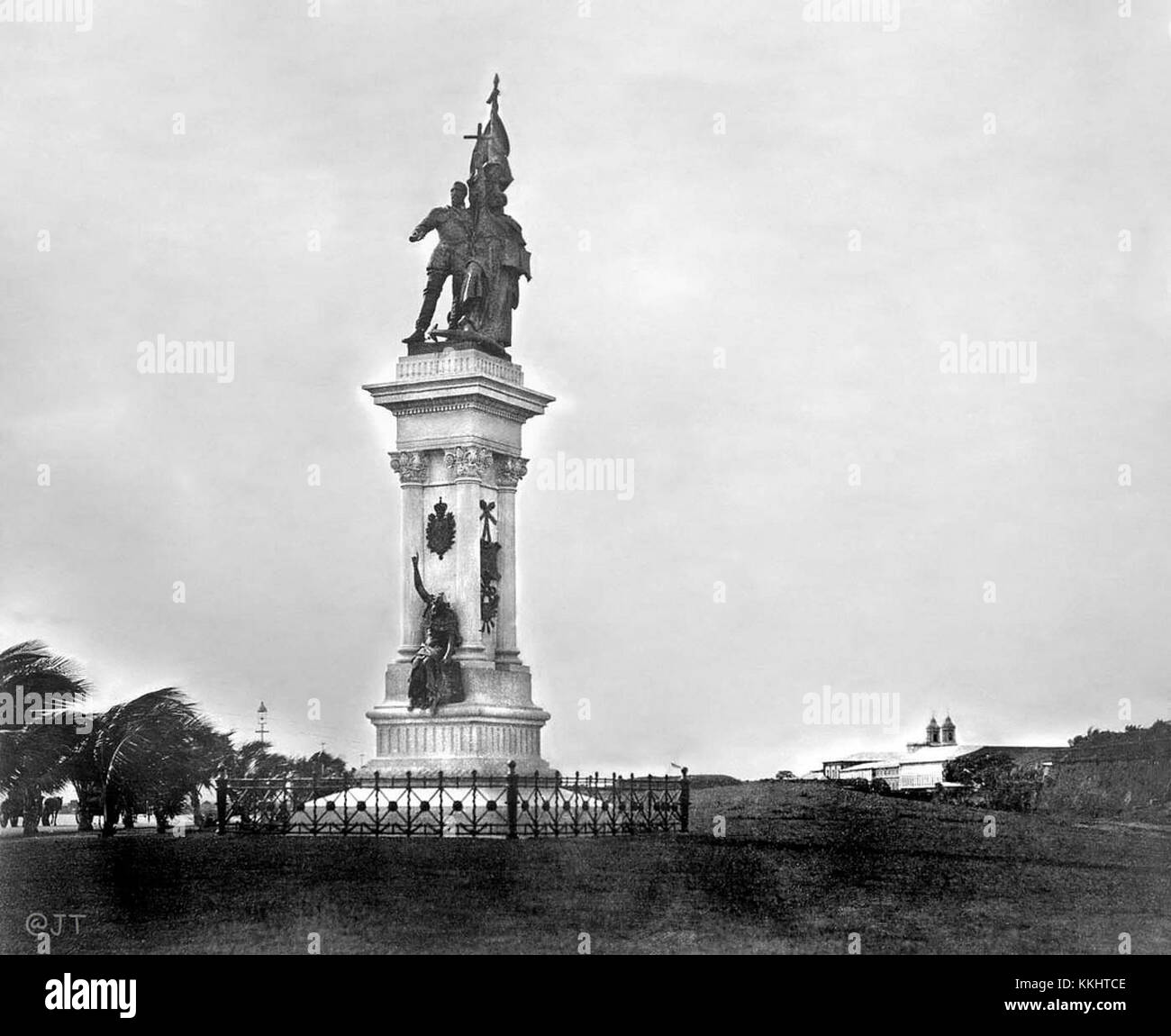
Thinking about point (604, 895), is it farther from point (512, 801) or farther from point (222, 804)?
point (222, 804)

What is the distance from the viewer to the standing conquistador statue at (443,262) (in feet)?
144

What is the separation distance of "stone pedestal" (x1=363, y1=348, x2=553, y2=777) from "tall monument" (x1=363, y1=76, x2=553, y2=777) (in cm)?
4

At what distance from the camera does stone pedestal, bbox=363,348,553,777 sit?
Answer: 41.6 metres

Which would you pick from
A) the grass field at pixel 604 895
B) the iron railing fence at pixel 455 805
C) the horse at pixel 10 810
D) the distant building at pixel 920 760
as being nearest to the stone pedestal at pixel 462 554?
the iron railing fence at pixel 455 805

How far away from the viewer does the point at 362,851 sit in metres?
34.7

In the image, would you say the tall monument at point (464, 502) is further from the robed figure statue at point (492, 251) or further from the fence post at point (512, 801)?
the fence post at point (512, 801)

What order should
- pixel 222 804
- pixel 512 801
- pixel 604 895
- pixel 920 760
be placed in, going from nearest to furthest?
pixel 604 895, pixel 512 801, pixel 222 804, pixel 920 760

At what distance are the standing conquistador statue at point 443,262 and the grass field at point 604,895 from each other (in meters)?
12.3

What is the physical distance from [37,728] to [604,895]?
21.0 m

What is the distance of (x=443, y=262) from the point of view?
43938mm

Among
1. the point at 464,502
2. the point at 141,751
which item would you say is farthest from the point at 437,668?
the point at 141,751
